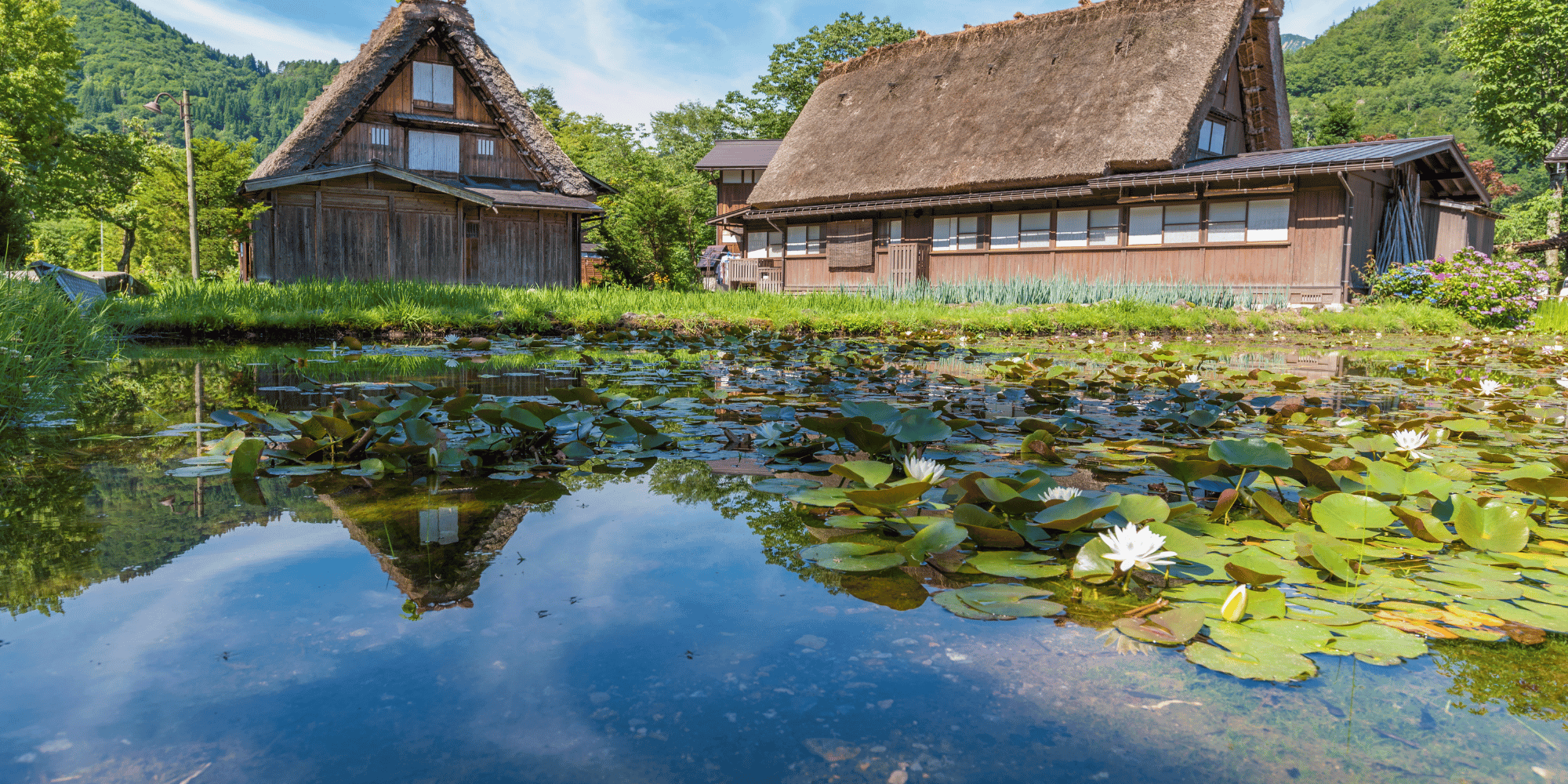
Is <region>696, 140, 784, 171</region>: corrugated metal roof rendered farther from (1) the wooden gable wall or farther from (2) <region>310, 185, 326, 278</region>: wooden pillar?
(2) <region>310, 185, 326, 278</region>: wooden pillar

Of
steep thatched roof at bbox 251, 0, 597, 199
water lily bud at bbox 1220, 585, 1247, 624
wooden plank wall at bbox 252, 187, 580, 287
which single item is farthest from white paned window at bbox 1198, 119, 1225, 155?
water lily bud at bbox 1220, 585, 1247, 624

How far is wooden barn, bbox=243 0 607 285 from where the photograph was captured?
14.1 meters

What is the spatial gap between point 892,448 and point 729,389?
1.86 m

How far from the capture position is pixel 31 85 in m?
22.3

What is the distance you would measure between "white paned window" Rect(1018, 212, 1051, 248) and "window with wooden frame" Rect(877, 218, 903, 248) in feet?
10.0

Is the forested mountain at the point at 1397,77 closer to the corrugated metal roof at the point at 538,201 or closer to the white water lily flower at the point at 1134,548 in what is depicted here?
the corrugated metal roof at the point at 538,201

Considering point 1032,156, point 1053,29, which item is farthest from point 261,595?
point 1053,29

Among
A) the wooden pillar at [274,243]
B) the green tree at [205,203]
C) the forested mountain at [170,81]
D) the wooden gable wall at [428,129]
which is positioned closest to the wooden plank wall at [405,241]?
the wooden pillar at [274,243]

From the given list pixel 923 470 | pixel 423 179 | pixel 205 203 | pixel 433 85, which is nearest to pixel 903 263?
pixel 423 179

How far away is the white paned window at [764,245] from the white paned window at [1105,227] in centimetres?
877

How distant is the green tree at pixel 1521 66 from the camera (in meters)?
25.2

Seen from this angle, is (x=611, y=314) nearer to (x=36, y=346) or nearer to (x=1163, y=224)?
(x=36, y=346)

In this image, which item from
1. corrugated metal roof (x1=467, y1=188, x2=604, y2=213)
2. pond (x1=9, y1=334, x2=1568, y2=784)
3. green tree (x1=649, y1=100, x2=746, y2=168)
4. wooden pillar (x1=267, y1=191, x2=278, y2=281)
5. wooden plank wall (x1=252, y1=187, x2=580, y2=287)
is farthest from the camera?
green tree (x1=649, y1=100, x2=746, y2=168)

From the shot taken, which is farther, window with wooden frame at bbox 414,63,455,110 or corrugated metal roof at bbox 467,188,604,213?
window with wooden frame at bbox 414,63,455,110
